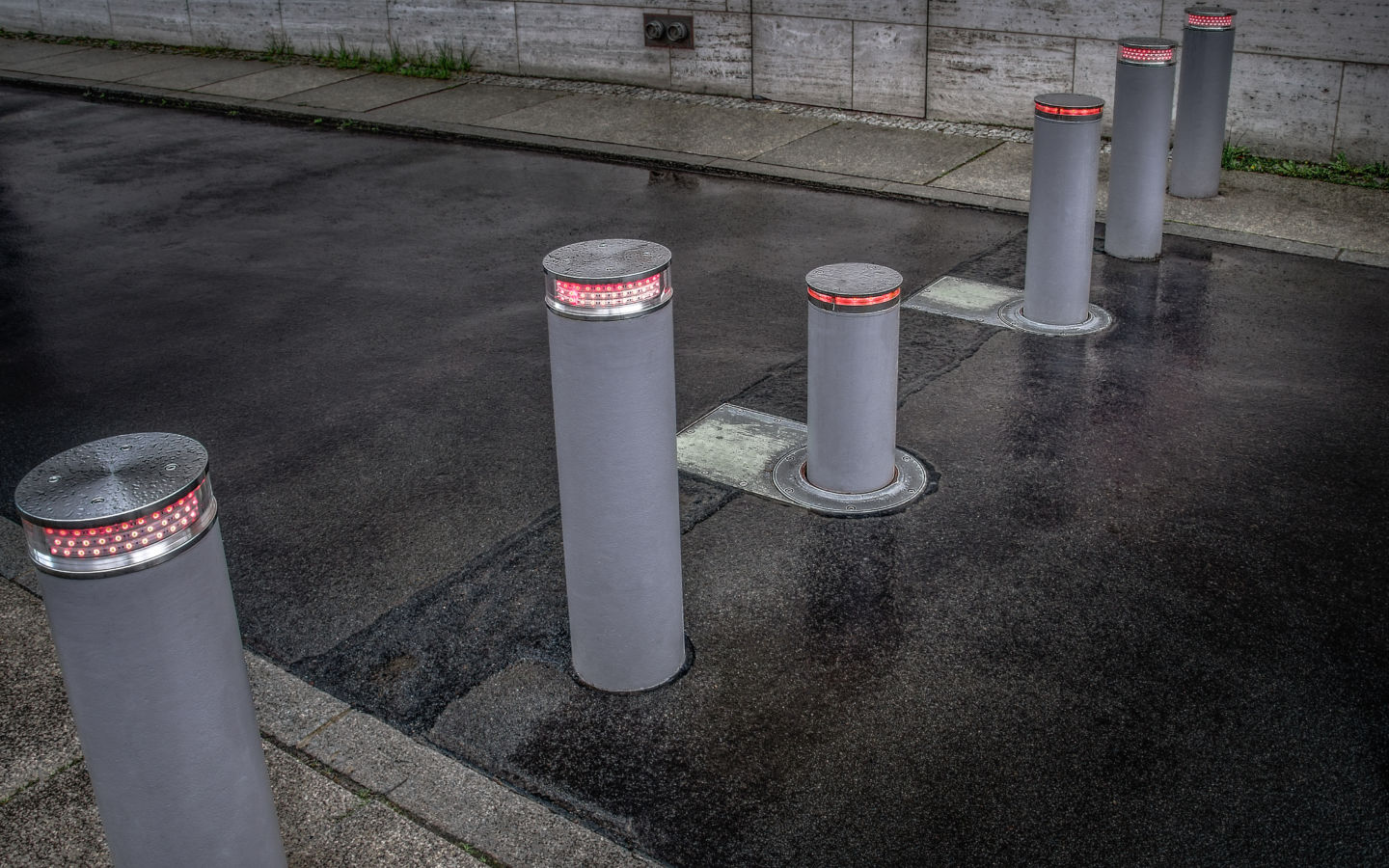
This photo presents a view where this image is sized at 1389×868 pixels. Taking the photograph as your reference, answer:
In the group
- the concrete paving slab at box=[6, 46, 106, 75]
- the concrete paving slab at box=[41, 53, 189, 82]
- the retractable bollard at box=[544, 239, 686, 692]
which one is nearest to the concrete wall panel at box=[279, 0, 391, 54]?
the concrete paving slab at box=[41, 53, 189, 82]

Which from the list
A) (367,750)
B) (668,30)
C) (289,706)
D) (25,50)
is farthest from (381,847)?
(25,50)

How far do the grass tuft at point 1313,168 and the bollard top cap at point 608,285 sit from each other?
8221 mm

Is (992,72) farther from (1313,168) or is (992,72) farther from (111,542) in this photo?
(111,542)

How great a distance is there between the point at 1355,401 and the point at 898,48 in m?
6.92

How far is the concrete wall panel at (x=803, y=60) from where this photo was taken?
12.5 metres

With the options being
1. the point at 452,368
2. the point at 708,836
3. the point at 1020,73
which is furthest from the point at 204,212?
the point at 708,836

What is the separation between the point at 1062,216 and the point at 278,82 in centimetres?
1091

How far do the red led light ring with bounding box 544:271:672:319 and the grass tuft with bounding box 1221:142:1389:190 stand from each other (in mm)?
8306

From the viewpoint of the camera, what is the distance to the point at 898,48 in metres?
12.2

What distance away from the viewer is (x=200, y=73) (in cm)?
1570

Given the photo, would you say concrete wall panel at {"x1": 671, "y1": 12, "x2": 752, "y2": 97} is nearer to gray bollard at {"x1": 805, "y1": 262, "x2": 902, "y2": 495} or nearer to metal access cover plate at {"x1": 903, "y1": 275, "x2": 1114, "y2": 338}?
metal access cover plate at {"x1": 903, "y1": 275, "x2": 1114, "y2": 338}

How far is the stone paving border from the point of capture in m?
3.60

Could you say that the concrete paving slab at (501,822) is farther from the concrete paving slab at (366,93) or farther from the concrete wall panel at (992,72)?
the concrete paving slab at (366,93)

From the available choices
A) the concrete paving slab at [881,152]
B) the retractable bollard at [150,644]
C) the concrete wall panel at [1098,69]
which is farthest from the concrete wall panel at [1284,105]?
the retractable bollard at [150,644]
